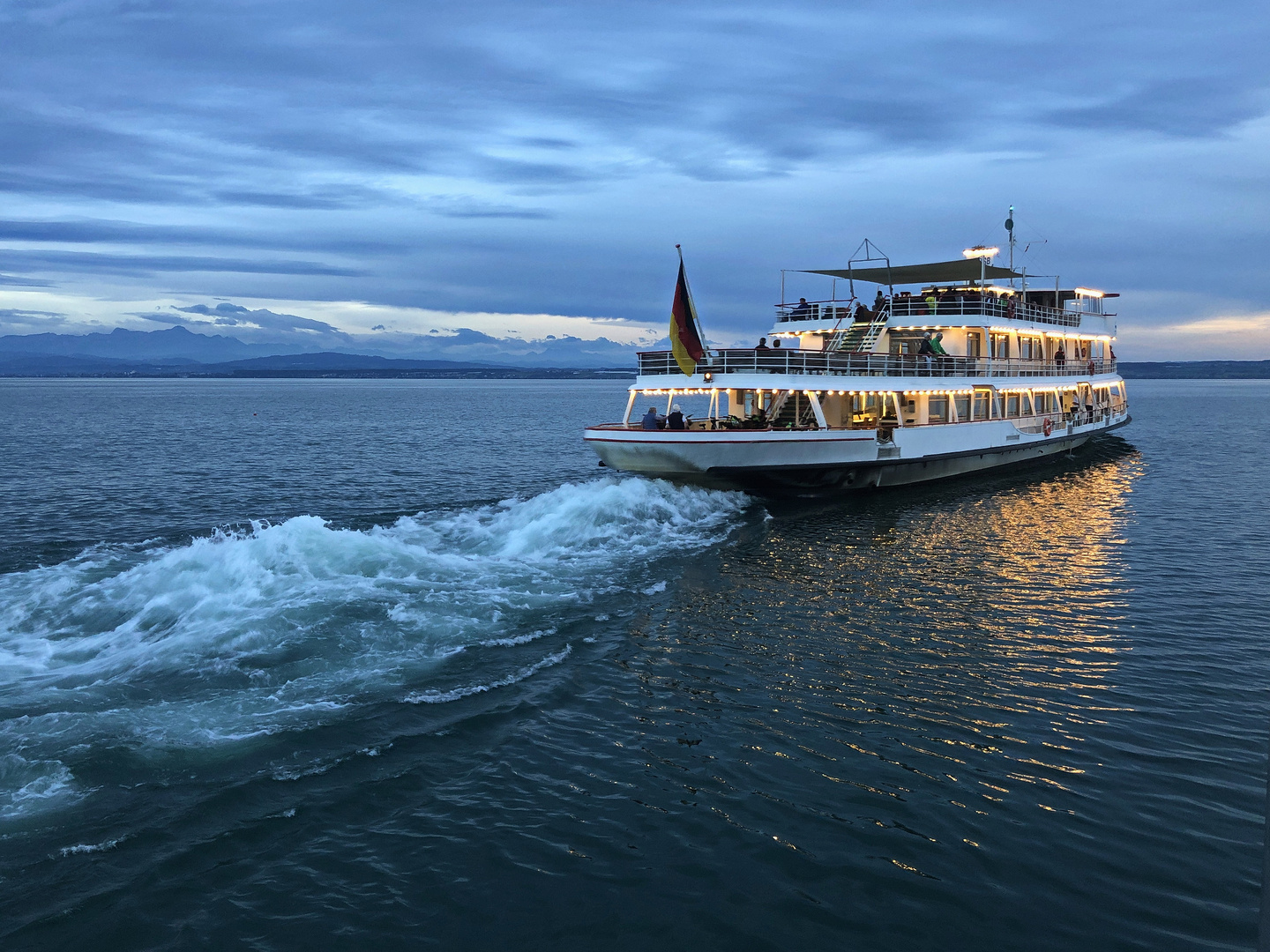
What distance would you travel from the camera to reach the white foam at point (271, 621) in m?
12.2

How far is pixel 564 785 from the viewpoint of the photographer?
1066cm

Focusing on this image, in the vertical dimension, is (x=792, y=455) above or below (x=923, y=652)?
above

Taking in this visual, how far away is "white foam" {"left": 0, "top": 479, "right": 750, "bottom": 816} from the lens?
12.2 meters

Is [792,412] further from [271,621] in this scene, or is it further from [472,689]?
[472,689]

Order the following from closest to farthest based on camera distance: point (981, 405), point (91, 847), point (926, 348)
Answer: point (91, 847)
point (926, 348)
point (981, 405)

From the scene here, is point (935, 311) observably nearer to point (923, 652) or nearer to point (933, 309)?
point (933, 309)

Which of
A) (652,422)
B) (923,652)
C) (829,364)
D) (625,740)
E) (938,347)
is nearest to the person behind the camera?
(625,740)

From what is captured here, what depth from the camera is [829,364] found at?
33500 millimetres

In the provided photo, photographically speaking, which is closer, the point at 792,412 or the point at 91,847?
the point at 91,847

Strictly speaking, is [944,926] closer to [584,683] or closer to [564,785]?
[564,785]

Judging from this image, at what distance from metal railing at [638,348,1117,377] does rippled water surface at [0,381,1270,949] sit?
8.70 metres

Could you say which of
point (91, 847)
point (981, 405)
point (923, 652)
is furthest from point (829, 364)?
point (91, 847)

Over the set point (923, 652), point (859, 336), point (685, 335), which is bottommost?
point (923, 652)

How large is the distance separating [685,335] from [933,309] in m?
17.0
